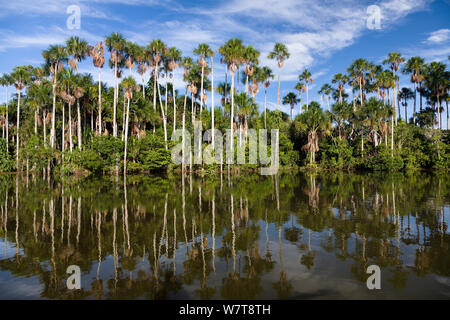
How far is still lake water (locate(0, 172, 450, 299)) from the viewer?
18.5 ft

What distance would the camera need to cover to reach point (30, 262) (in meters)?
7.10

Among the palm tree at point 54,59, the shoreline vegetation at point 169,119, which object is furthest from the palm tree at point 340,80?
the palm tree at point 54,59

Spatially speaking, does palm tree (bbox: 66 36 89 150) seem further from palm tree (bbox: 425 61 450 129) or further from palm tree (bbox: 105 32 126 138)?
palm tree (bbox: 425 61 450 129)

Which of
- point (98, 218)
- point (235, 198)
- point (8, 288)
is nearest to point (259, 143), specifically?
point (235, 198)

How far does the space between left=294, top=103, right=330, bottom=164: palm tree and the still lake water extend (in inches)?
1290

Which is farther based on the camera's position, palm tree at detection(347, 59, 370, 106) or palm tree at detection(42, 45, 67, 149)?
palm tree at detection(347, 59, 370, 106)

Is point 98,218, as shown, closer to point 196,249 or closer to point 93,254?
point 93,254

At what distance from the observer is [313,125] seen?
1800 inches

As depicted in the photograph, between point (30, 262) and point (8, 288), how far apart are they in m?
1.42

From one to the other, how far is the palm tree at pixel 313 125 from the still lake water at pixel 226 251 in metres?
32.8

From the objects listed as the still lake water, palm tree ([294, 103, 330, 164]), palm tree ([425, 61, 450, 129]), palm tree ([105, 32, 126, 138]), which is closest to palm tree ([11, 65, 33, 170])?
palm tree ([105, 32, 126, 138])

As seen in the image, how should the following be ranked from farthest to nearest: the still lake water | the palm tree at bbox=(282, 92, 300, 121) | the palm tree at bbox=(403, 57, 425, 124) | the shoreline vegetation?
the palm tree at bbox=(282, 92, 300, 121), the palm tree at bbox=(403, 57, 425, 124), the shoreline vegetation, the still lake water

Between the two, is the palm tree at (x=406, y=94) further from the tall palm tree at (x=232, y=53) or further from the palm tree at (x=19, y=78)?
the palm tree at (x=19, y=78)

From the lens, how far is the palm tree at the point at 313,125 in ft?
149
